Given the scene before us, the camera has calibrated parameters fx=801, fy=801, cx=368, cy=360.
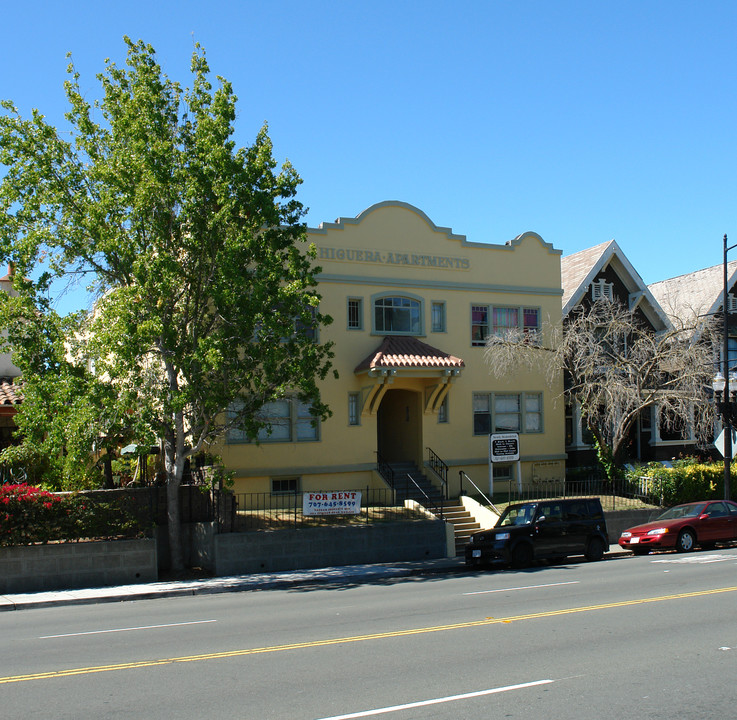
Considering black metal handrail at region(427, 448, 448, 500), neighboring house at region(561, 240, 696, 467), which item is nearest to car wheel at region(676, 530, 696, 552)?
black metal handrail at region(427, 448, 448, 500)

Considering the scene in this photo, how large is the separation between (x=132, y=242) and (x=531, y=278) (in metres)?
14.8

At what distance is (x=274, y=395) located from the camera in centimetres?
1786

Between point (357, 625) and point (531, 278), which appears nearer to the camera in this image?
point (357, 625)

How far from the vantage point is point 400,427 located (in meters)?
26.8

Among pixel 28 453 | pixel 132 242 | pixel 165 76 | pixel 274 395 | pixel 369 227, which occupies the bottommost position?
pixel 28 453

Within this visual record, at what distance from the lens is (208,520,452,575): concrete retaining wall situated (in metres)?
19.0

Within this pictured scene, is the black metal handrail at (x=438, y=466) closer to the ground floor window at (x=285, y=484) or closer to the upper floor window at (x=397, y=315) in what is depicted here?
the upper floor window at (x=397, y=315)

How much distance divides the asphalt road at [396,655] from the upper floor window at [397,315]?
451 inches

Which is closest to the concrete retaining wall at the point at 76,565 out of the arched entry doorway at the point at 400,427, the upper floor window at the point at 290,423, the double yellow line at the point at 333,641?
the upper floor window at the point at 290,423

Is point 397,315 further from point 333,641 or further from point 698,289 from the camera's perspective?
point 698,289

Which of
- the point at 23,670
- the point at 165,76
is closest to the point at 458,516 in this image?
the point at 165,76

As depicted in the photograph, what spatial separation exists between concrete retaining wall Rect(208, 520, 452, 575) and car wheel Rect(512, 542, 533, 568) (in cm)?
262

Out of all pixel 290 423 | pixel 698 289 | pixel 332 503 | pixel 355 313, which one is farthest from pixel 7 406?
pixel 698 289

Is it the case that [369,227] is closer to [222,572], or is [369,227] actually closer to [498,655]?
[222,572]
